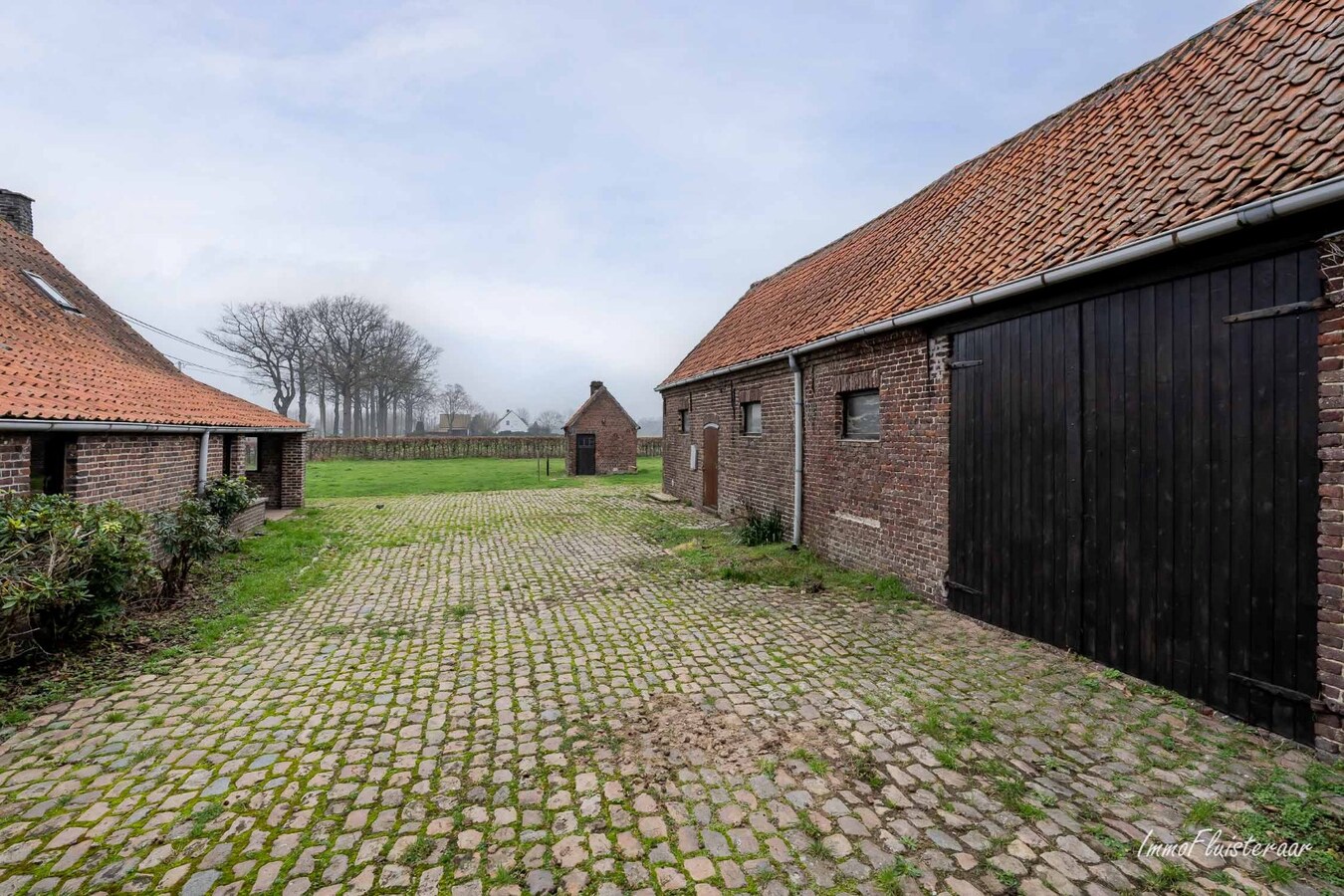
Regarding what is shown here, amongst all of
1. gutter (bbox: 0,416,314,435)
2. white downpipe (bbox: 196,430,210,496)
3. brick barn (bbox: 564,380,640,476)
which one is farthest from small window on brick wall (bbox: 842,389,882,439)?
brick barn (bbox: 564,380,640,476)

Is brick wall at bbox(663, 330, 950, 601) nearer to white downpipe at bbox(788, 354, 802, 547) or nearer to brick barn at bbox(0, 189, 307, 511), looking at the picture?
white downpipe at bbox(788, 354, 802, 547)

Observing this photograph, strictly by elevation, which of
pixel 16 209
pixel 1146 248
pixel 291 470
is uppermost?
pixel 16 209

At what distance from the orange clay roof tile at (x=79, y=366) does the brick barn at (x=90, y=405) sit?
23mm

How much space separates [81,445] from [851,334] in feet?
28.4

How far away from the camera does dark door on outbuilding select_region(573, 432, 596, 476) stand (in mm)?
27281

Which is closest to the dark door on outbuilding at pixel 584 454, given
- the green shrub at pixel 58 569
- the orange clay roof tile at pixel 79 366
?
the orange clay roof tile at pixel 79 366

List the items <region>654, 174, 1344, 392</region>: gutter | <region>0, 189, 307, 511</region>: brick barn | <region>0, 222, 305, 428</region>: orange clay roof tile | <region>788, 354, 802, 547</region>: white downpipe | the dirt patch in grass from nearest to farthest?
<region>654, 174, 1344, 392</region>: gutter
the dirt patch in grass
<region>0, 189, 307, 511</region>: brick barn
<region>0, 222, 305, 428</region>: orange clay roof tile
<region>788, 354, 802, 547</region>: white downpipe

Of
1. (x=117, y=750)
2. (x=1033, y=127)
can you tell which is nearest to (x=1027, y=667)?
(x=117, y=750)

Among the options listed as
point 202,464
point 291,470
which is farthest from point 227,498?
point 291,470

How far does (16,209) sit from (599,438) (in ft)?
62.2

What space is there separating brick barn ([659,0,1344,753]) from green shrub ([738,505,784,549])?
178 cm

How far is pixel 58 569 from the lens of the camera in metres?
4.57

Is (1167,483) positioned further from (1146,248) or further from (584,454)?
(584,454)

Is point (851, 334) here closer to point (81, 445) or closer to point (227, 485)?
point (81, 445)
